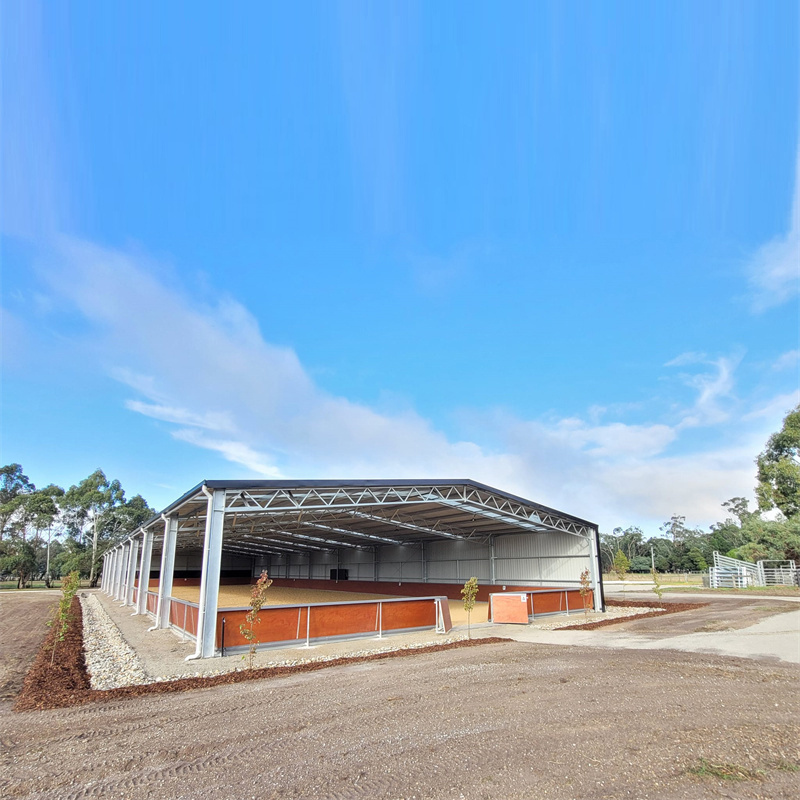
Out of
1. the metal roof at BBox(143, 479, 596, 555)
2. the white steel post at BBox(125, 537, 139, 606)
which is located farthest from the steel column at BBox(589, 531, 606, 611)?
the white steel post at BBox(125, 537, 139, 606)

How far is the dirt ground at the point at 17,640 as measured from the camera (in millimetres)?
10086

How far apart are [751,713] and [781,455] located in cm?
5524

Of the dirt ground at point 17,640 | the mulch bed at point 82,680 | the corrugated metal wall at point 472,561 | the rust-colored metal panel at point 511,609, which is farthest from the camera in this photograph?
the corrugated metal wall at point 472,561

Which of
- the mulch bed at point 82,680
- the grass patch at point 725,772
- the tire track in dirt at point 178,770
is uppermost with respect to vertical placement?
the grass patch at point 725,772

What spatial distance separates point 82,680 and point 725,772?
10591mm

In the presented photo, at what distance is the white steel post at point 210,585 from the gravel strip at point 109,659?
4.66 feet

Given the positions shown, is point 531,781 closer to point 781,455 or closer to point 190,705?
point 190,705

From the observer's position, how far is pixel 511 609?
1866cm

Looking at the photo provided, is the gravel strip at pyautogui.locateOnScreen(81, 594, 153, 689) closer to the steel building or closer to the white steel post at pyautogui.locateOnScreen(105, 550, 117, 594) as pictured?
the steel building

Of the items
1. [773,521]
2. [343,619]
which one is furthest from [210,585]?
[773,521]

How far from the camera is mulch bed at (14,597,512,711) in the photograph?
8242mm

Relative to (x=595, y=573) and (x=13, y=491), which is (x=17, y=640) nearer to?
(x=595, y=573)

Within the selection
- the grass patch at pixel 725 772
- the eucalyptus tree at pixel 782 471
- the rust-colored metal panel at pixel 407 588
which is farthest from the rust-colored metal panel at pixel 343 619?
the eucalyptus tree at pixel 782 471

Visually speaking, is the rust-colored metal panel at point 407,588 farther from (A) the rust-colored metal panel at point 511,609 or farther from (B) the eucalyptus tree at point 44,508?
(B) the eucalyptus tree at point 44,508
